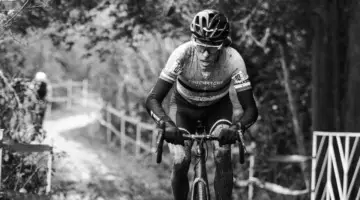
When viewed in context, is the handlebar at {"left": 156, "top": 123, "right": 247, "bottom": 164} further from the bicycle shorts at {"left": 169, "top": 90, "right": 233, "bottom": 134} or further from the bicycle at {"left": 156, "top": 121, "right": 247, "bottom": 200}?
the bicycle shorts at {"left": 169, "top": 90, "right": 233, "bottom": 134}

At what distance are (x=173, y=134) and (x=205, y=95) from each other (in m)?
0.97

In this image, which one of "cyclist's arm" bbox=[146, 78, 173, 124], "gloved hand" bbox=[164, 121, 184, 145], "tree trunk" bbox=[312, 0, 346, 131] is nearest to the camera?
"gloved hand" bbox=[164, 121, 184, 145]

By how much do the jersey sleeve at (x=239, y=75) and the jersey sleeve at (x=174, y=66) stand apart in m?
0.44

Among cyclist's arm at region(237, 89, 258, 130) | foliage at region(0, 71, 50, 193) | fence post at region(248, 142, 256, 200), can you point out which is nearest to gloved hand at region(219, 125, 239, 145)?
cyclist's arm at region(237, 89, 258, 130)

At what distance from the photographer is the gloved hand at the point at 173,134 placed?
584 centimetres

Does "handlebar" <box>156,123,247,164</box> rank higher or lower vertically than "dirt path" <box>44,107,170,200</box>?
higher

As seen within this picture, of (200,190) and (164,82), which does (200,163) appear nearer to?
(200,190)

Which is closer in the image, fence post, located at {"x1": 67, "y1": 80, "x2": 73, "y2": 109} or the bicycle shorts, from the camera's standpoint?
the bicycle shorts

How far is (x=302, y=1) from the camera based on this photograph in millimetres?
11219

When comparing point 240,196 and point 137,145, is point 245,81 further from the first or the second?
point 137,145

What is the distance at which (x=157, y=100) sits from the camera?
20.8ft

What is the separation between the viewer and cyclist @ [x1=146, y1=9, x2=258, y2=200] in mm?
6215

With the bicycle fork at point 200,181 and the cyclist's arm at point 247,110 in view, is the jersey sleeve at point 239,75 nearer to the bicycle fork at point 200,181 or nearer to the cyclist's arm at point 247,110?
the cyclist's arm at point 247,110

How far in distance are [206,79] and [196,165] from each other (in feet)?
2.75
